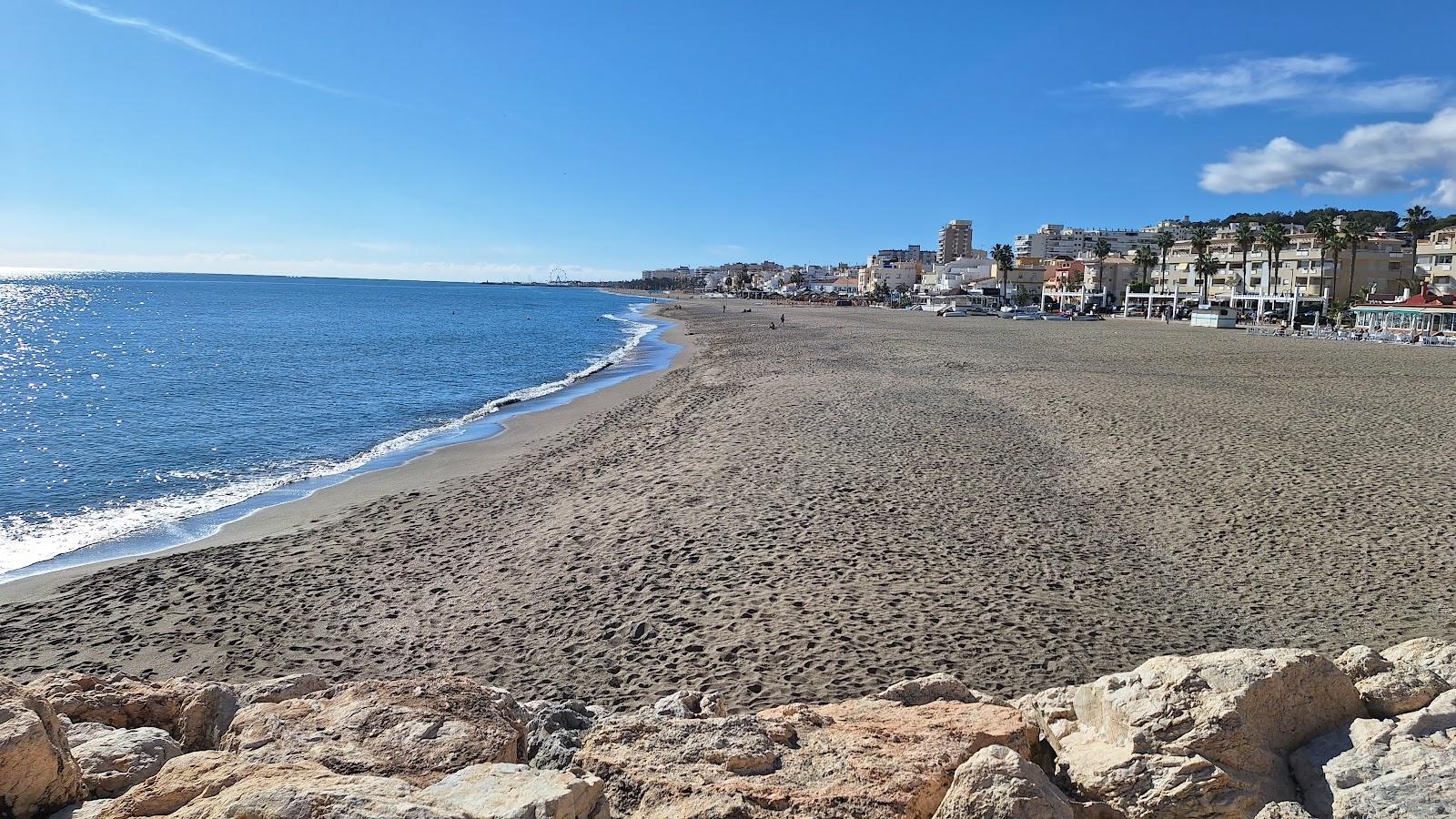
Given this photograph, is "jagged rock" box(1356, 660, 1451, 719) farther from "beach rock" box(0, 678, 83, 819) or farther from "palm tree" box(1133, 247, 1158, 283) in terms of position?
"palm tree" box(1133, 247, 1158, 283)

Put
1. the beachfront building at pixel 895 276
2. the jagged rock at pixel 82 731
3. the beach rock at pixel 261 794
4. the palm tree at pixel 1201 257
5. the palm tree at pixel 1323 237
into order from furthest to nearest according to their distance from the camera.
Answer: the beachfront building at pixel 895 276
the palm tree at pixel 1201 257
the palm tree at pixel 1323 237
the jagged rock at pixel 82 731
the beach rock at pixel 261 794

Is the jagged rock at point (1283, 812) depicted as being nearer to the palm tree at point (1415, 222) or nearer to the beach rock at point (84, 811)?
the beach rock at point (84, 811)

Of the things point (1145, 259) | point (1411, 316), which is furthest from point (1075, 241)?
point (1411, 316)

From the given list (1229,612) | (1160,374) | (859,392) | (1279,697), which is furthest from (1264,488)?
(1160,374)

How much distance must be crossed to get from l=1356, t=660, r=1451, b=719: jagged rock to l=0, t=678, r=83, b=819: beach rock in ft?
19.2

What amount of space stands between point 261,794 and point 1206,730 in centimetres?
390

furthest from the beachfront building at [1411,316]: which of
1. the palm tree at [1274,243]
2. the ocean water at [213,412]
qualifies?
the ocean water at [213,412]

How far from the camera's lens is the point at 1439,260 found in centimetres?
6247

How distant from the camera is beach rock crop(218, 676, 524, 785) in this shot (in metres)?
3.88

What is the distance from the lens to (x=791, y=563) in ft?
31.0

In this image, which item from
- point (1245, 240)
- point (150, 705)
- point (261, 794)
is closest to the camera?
point (261, 794)

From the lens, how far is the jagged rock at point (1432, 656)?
4090 mm

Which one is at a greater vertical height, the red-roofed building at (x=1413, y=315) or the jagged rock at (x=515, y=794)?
the red-roofed building at (x=1413, y=315)

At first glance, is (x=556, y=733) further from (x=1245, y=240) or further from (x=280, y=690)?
(x=1245, y=240)
